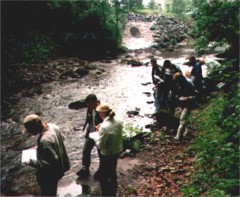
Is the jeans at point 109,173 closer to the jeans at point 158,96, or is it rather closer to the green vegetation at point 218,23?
the jeans at point 158,96

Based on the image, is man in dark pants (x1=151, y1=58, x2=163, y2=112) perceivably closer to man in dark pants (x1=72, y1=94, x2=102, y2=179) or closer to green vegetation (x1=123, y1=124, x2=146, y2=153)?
green vegetation (x1=123, y1=124, x2=146, y2=153)

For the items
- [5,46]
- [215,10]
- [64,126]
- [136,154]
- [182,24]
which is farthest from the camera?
[182,24]

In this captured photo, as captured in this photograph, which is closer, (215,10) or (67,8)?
(215,10)

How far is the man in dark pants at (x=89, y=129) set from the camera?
714 cm

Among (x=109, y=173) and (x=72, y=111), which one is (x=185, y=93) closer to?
(x=109, y=173)

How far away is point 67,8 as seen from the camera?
101ft

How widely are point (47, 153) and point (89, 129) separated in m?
2.86

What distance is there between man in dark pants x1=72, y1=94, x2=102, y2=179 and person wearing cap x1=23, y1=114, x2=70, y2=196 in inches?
66.4

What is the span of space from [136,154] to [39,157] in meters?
4.50

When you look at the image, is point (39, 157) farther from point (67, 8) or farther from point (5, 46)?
point (67, 8)

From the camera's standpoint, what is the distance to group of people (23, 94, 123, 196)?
5.19m

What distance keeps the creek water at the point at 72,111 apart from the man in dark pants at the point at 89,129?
0.26 m

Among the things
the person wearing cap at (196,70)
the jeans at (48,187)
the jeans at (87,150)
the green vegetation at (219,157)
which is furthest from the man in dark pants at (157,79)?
the jeans at (48,187)

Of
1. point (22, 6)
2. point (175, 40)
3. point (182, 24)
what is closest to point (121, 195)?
point (22, 6)
